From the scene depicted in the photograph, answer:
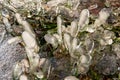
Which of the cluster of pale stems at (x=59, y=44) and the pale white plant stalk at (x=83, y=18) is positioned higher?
the pale white plant stalk at (x=83, y=18)

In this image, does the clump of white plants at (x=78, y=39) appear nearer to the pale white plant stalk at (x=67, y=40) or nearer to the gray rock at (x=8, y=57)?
the pale white plant stalk at (x=67, y=40)

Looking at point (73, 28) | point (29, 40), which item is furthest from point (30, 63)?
point (73, 28)

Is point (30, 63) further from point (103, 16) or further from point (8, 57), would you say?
point (103, 16)

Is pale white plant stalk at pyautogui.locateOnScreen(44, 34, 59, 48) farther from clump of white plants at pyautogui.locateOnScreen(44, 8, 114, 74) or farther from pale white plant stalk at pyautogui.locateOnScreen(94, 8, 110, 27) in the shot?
pale white plant stalk at pyautogui.locateOnScreen(94, 8, 110, 27)

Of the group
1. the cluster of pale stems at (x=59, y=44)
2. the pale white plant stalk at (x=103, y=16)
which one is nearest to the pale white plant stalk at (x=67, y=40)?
the cluster of pale stems at (x=59, y=44)

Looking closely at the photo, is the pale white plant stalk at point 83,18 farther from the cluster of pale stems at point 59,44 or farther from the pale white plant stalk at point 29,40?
the pale white plant stalk at point 29,40

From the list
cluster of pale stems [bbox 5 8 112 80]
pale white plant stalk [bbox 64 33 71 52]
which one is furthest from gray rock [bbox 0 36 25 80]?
pale white plant stalk [bbox 64 33 71 52]

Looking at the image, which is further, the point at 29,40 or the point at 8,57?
the point at 8,57

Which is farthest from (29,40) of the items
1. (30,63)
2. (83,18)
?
(83,18)

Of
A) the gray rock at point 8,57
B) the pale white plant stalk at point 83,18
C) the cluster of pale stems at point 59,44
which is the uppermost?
the pale white plant stalk at point 83,18

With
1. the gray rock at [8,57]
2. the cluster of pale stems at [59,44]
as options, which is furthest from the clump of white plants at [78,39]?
the gray rock at [8,57]

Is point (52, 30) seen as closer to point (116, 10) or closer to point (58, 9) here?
point (58, 9)
